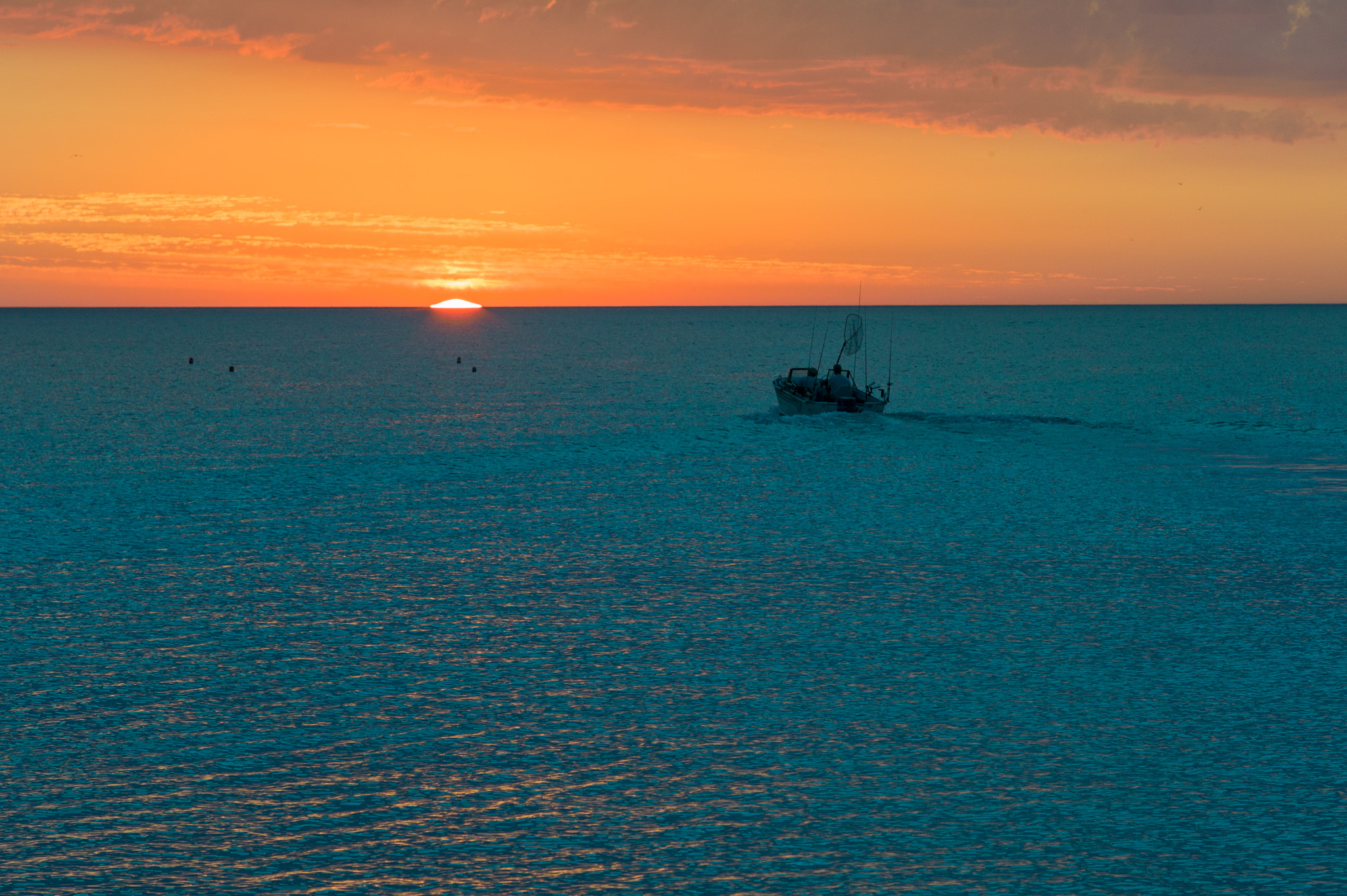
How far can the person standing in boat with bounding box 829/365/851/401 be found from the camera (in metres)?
68.5

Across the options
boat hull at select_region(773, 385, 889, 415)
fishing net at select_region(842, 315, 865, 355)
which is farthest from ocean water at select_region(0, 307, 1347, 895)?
fishing net at select_region(842, 315, 865, 355)

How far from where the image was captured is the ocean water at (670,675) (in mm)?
13492

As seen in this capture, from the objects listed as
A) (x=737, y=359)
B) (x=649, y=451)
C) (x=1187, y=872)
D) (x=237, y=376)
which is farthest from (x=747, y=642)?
(x=737, y=359)

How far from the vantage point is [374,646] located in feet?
72.6

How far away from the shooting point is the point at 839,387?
226 ft

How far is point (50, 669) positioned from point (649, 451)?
36.8 m

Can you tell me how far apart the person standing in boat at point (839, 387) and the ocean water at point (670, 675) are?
56.4 feet

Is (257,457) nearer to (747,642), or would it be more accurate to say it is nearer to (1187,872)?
(747,642)

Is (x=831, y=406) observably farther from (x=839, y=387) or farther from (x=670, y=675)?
(x=670, y=675)

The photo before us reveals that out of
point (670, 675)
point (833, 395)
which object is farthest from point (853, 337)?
point (670, 675)

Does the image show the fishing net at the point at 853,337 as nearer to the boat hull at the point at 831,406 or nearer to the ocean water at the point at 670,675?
the boat hull at the point at 831,406

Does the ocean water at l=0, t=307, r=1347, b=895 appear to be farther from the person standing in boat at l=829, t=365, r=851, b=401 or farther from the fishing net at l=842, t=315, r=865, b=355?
the fishing net at l=842, t=315, r=865, b=355

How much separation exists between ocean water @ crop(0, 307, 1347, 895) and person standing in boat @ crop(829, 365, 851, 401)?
1719 cm

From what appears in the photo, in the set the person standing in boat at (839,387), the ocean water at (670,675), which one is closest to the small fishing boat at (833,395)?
the person standing in boat at (839,387)
